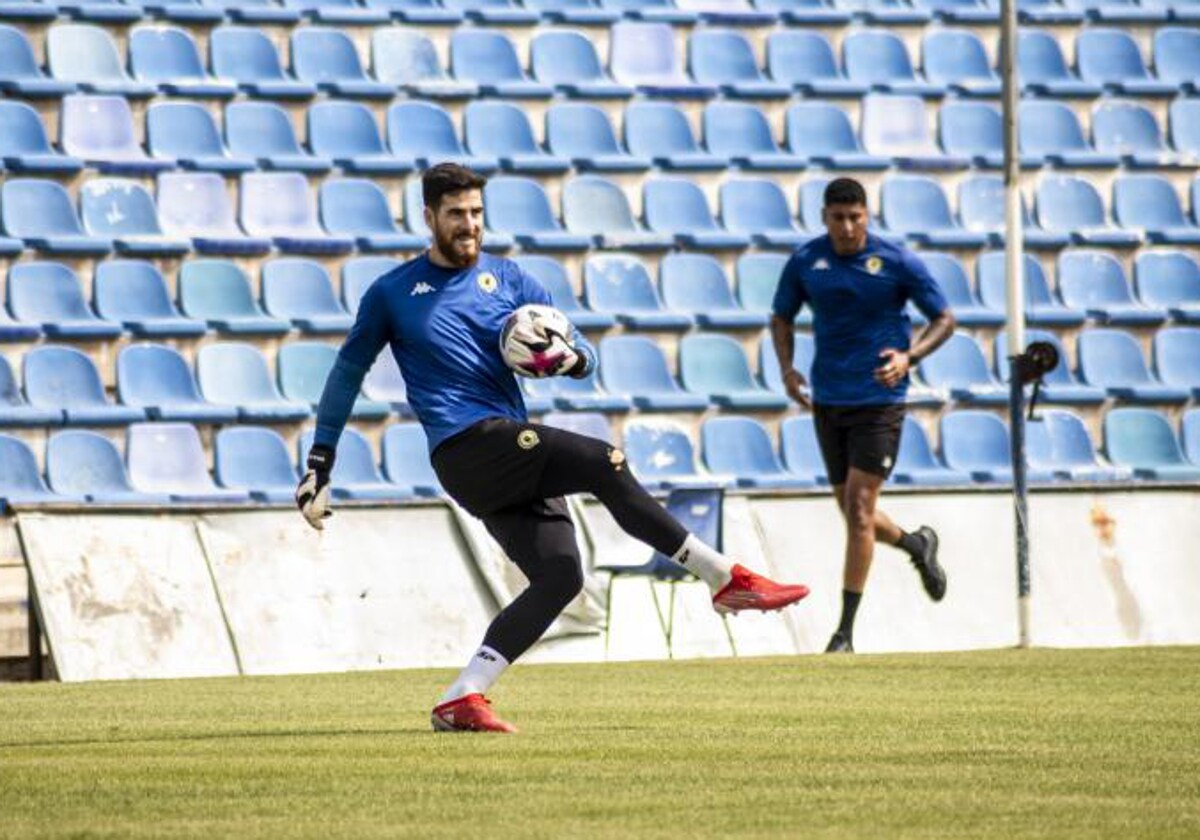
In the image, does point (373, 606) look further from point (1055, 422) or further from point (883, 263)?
point (1055, 422)

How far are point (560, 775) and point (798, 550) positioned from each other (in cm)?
710

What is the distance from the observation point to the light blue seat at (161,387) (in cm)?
1527

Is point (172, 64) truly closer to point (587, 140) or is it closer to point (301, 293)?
point (301, 293)

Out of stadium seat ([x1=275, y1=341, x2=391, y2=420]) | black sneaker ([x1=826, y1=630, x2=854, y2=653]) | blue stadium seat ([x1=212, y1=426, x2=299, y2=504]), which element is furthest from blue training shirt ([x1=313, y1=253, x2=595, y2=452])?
stadium seat ([x1=275, y1=341, x2=391, y2=420])

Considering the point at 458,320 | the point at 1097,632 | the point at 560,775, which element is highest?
the point at 458,320

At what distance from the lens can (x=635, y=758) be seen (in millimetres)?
7320

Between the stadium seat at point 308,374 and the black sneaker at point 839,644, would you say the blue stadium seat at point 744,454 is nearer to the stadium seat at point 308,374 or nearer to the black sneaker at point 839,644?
the stadium seat at point 308,374

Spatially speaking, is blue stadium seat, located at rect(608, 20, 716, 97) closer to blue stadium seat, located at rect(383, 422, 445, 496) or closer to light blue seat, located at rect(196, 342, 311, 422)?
blue stadium seat, located at rect(383, 422, 445, 496)

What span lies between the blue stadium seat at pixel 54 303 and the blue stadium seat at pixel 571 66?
4.21 meters

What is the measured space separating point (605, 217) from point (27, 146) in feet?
12.9

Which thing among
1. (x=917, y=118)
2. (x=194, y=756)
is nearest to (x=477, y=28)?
(x=917, y=118)

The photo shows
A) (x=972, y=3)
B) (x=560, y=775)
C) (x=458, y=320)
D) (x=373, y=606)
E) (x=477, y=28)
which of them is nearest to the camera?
(x=560, y=775)

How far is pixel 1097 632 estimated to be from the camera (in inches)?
559

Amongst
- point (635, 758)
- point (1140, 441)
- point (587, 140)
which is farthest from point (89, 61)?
point (635, 758)
